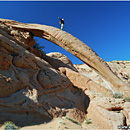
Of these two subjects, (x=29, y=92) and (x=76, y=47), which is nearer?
(x=29, y=92)

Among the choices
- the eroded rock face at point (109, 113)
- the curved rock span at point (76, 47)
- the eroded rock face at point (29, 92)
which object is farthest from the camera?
the curved rock span at point (76, 47)

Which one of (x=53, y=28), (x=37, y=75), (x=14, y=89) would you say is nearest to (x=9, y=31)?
(x=53, y=28)

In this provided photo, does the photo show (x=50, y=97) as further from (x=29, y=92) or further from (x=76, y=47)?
(x=76, y=47)

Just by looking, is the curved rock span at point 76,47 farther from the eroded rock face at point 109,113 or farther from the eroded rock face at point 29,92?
the eroded rock face at point 29,92

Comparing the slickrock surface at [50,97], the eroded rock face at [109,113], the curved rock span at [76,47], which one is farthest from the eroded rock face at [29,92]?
the curved rock span at [76,47]

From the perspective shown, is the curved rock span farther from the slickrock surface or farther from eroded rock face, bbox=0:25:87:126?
eroded rock face, bbox=0:25:87:126

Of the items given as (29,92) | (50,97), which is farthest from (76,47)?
(29,92)
